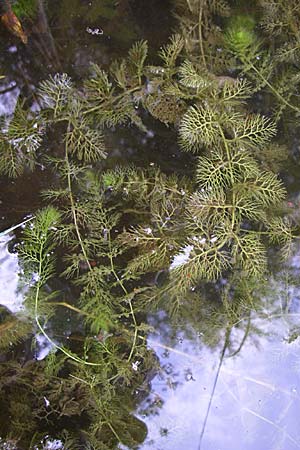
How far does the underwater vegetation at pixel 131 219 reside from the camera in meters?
3.47

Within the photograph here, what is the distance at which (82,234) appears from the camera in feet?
11.9

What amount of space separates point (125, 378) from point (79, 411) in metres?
0.37

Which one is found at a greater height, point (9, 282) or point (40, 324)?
point (9, 282)

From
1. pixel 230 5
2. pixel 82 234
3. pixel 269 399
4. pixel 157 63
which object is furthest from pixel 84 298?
pixel 230 5

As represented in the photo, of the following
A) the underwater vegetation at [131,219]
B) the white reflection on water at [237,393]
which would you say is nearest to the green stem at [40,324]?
the underwater vegetation at [131,219]

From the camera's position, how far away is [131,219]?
3631 mm

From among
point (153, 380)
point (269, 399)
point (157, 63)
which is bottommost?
point (269, 399)

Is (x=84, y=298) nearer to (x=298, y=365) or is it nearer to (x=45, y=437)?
(x=45, y=437)

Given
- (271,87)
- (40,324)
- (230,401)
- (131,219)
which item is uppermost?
(271,87)

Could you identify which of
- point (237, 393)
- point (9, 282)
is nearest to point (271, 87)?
point (237, 393)

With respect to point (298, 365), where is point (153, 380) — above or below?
above

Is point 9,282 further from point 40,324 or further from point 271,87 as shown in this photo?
point 271,87

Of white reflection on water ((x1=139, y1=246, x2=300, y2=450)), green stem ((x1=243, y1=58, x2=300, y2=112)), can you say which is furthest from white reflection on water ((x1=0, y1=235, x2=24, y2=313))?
green stem ((x1=243, y1=58, x2=300, y2=112))

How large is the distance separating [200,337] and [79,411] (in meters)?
0.91
